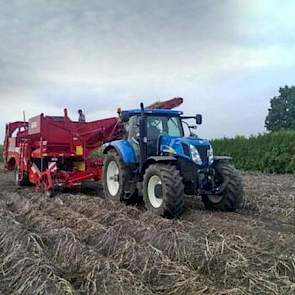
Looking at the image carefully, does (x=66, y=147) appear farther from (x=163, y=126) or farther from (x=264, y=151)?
(x=264, y=151)

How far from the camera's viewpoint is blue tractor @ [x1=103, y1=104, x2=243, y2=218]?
28.2ft

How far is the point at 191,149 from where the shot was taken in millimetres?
8969

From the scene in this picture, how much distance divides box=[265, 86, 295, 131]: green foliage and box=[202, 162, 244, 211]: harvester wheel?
147ft

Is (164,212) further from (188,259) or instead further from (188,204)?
(188,259)

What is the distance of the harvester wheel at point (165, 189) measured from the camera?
27.5 feet

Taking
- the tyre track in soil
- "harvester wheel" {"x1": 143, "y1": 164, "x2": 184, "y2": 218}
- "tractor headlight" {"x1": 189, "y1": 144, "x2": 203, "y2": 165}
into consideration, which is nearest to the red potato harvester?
the tyre track in soil

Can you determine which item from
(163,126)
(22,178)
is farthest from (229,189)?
(22,178)

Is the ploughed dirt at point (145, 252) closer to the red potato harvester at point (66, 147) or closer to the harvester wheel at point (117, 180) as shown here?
the harvester wheel at point (117, 180)

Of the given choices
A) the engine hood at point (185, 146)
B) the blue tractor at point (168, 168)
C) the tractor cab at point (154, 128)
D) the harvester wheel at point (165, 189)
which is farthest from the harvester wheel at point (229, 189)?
the tractor cab at point (154, 128)

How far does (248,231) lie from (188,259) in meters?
1.74

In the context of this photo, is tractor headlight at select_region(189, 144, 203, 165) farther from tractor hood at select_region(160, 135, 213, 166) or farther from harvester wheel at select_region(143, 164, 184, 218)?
harvester wheel at select_region(143, 164, 184, 218)

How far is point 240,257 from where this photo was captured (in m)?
5.68

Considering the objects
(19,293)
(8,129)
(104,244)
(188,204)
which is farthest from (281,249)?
(8,129)

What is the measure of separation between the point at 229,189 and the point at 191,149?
1.08 metres
